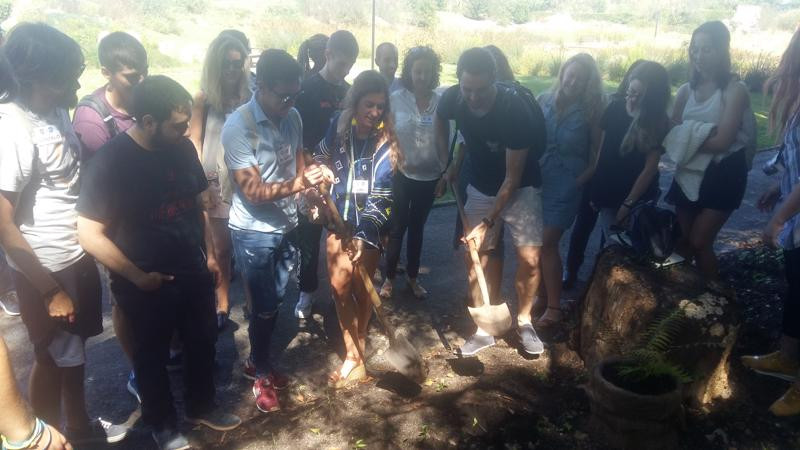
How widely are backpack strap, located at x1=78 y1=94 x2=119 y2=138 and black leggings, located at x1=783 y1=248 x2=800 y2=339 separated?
395 centimetres

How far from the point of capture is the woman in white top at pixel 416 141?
4230 mm

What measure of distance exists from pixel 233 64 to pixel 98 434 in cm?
246

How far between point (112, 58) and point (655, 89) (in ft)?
11.2

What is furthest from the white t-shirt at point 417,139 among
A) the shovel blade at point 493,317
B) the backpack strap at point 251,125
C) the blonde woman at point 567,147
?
the backpack strap at point 251,125

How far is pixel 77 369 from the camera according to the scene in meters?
2.79

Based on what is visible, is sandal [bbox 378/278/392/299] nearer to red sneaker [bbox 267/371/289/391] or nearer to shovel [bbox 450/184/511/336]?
shovel [bbox 450/184/511/336]

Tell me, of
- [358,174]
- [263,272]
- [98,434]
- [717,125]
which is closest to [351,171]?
[358,174]

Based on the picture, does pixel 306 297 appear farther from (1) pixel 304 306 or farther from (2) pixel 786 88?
(2) pixel 786 88

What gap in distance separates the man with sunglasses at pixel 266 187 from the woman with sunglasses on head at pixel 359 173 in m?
0.25

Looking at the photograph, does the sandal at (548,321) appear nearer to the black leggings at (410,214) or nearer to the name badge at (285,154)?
the black leggings at (410,214)

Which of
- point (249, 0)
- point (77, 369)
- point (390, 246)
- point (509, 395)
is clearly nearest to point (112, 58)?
point (77, 369)

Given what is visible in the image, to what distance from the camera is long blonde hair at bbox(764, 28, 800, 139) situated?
3.10 metres

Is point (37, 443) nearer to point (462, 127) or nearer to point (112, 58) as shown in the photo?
point (112, 58)

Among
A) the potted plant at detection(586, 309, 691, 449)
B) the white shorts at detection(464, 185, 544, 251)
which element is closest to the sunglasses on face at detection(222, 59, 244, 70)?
the white shorts at detection(464, 185, 544, 251)
